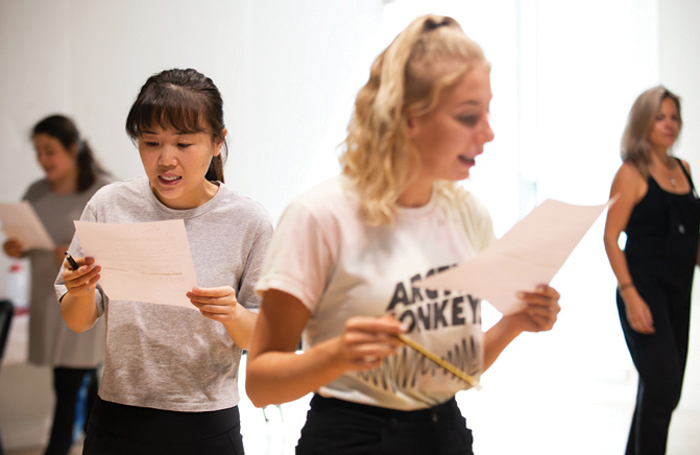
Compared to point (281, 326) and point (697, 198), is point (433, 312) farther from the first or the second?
point (697, 198)

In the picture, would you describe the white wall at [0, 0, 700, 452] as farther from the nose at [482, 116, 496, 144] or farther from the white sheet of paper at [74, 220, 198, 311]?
the nose at [482, 116, 496, 144]

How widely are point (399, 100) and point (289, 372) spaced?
1.28 feet

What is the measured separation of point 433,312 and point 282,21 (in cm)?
229

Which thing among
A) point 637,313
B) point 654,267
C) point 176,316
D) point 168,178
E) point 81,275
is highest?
point 168,178

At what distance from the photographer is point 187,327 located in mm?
1192

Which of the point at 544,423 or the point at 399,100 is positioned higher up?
the point at 399,100

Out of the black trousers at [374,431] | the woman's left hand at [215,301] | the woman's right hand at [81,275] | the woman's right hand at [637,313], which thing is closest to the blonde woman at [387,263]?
the black trousers at [374,431]

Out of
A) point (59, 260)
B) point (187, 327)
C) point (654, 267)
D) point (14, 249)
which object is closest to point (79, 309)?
point (187, 327)

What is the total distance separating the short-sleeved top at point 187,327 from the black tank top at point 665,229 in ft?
5.47

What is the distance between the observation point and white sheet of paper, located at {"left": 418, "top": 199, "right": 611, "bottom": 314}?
771 millimetres

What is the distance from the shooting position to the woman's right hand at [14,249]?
2.31 meters

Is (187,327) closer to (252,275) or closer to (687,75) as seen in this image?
(252,275)

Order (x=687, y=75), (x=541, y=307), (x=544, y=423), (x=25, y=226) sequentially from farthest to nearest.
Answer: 1. (x=544, y=423)
2. (x=687, y=75)
3. (x=25, y=226)
4. (x=541, y=307)

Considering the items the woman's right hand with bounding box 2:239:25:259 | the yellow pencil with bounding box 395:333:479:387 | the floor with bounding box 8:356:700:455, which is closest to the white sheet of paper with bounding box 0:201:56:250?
the woman's right hand with bounding box 2:239:25:259
